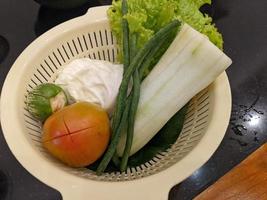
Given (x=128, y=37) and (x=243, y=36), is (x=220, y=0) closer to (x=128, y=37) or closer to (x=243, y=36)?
(x=243, y=36)

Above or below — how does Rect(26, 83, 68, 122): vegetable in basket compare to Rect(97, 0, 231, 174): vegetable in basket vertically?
below

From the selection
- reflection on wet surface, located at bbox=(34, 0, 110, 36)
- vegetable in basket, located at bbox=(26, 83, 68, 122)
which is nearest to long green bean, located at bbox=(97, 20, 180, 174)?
vegetable in basket, located at bbox=(26, 83, 68, 122)

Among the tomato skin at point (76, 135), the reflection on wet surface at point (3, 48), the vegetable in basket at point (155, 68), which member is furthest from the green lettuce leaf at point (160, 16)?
the reflection on wet surface at point (3, 48)

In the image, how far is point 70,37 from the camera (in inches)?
29.4

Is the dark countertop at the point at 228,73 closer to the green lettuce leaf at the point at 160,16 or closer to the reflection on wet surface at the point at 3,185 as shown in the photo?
the reflection on wet surface at the point at 3,185

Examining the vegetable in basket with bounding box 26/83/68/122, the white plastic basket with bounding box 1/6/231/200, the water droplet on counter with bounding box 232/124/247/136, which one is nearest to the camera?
the white plastic basket with bounding box 1/6/231/200

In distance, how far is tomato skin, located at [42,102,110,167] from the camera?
62cm

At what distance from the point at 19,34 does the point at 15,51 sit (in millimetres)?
58

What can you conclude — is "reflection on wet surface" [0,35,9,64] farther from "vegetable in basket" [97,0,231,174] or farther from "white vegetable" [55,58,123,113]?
"vegetable in basket" [97,0,231,174]

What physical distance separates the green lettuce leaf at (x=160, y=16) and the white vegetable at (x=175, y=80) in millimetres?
51

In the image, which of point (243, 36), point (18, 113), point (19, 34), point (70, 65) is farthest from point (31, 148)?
point (243, 36)

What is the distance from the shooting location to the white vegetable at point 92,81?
27.8 inches

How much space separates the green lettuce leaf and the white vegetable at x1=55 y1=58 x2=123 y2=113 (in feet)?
0.26

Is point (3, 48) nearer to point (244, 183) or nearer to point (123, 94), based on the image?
point (123, 94)
